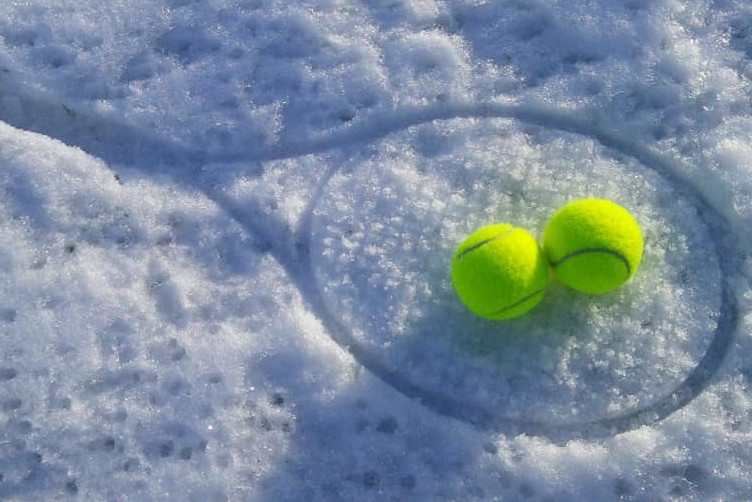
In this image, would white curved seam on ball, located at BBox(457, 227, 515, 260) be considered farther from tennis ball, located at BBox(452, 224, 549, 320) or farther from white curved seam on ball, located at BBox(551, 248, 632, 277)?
white curved seam on ball, located at BBox(551, 248, 632, 277)

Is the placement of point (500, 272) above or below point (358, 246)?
above

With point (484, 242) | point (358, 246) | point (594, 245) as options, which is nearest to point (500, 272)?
point (484, 242)

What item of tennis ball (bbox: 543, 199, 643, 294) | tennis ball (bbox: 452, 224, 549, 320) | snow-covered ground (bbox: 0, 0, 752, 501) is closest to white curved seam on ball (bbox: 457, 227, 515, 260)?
tennis ball (bbox: 452, 224, 549, 320)

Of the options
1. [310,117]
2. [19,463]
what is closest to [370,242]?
[310,117]

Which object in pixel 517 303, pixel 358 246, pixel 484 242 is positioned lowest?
pixel 358 246

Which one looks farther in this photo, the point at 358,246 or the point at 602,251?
the point at 358,246

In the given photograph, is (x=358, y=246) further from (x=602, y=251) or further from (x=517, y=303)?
(x=602, y=251)

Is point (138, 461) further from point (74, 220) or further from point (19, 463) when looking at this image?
point (74, 220)

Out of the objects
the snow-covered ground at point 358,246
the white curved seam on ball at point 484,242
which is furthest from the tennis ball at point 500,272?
the snow-covered ground at point 358,246
